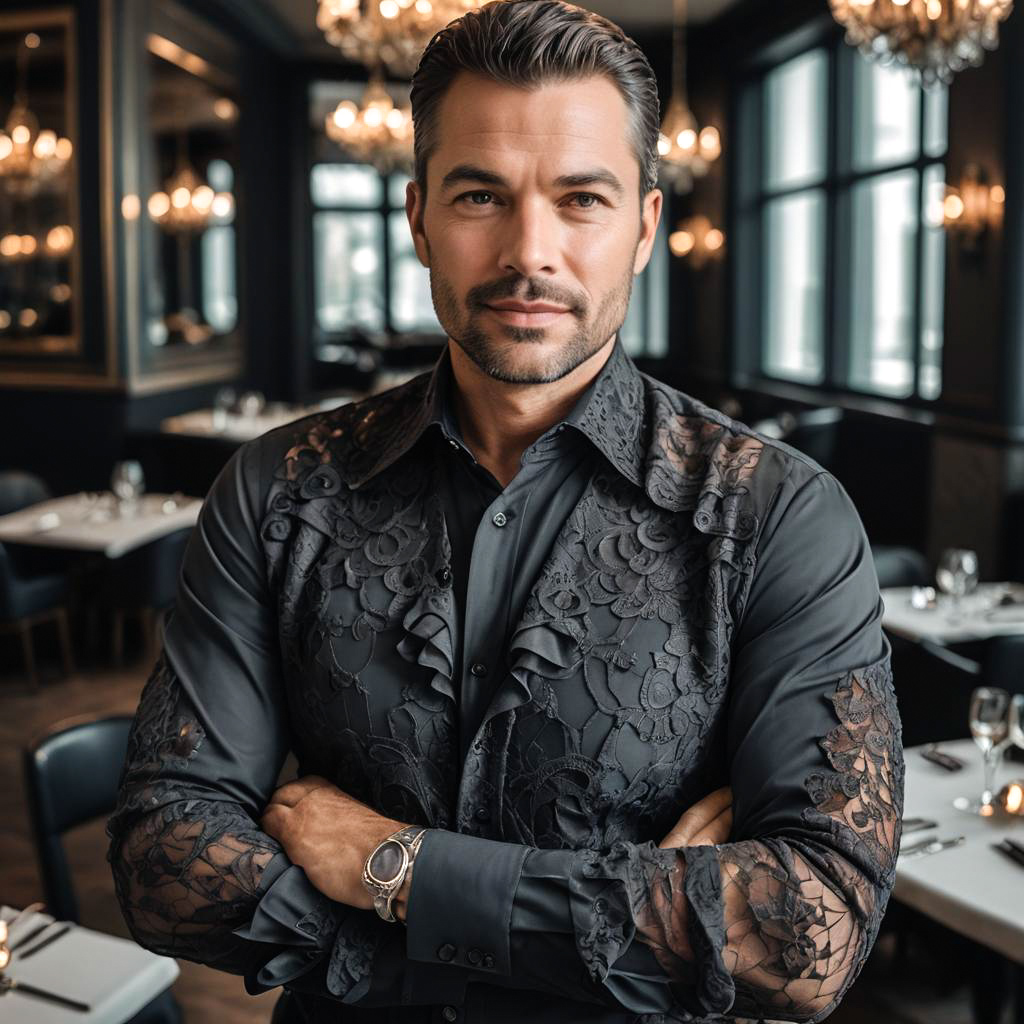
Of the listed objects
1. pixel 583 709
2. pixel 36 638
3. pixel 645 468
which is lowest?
pixel 36 638

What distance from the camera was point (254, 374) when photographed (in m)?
11.6

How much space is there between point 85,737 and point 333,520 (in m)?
1.59

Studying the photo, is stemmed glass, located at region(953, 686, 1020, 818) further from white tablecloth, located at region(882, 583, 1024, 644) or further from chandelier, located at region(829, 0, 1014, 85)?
chandelier, located at region(829, 0, 1014, 85)

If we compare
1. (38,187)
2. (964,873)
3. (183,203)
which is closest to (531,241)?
(964,873)

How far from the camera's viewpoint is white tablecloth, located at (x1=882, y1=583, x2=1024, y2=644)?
4340 mm

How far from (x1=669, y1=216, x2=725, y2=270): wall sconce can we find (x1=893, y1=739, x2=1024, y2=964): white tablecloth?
30.7 feet

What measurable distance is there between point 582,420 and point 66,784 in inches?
71.7

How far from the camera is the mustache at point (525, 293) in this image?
135cm

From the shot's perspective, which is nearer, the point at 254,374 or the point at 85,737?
the point at 85,737

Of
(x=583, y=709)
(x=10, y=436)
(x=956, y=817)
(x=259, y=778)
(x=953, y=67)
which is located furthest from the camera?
(x=10, y=436)

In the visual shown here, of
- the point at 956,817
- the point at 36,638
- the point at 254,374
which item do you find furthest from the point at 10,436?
the point at 956,817

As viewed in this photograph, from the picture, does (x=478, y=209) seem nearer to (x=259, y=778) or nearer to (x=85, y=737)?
(x=259, y=778)

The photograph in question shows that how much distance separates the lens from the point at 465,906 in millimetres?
1252

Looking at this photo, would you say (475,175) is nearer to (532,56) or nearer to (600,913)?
(532,56)
